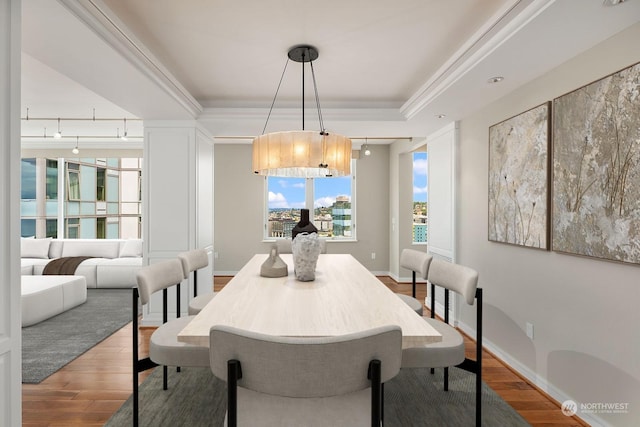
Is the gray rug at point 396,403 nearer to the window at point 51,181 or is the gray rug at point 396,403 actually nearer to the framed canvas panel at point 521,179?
the framed canvas panel at point 521,179

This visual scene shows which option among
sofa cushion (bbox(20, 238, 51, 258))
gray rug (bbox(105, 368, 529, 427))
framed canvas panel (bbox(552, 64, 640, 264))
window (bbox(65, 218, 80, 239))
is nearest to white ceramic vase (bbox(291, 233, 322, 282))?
gray rug (bbox(105, 368, 529, 427))

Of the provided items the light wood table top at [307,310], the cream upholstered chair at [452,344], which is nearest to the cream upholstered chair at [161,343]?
the light wood table top at [307,310]

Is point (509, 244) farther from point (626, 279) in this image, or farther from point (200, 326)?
point (200, 326)

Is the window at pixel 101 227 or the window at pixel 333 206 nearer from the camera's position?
the window at pixel 333 206

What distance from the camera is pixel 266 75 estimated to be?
301 cm

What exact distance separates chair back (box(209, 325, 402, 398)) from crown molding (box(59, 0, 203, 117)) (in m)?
1.75

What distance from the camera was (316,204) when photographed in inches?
Result: 260

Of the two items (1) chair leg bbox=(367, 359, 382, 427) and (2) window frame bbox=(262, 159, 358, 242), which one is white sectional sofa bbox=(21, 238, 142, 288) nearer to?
(2) window frame bbox=(262, 159, 358, 242)

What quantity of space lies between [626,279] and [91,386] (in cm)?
336

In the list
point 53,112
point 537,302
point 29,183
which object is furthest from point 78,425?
point 29,183

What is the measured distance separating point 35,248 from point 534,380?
6926 millimetres

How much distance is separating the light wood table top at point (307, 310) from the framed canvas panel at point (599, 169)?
1205mm

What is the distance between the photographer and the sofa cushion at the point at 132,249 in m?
5.83

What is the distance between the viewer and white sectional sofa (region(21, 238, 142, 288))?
530cm
